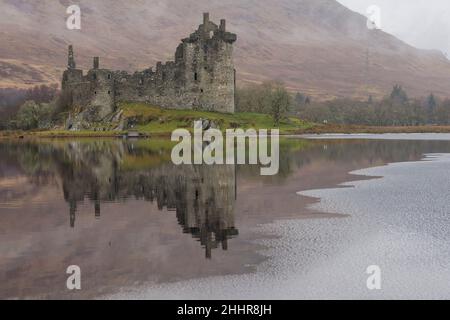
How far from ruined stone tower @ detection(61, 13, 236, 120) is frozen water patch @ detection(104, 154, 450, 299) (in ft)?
223

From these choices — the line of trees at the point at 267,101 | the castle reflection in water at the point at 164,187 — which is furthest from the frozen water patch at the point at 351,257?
the line of trees at the point at 267,101

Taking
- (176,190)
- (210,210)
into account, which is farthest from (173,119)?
(210,210)

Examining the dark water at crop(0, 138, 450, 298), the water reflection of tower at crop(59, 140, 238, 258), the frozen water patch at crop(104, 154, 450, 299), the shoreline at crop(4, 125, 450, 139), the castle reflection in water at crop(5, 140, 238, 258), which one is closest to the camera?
the frozen water patch at crop(104, 154, 450, 299)

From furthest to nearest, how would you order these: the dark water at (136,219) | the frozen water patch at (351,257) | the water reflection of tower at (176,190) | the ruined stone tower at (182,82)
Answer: the ruined stone tower at (182,82), the water reflection of tower at (176,190), the dark water at (136,219), the frozen water patch at (351,257)

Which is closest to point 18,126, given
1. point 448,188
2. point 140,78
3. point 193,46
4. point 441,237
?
point 140,78

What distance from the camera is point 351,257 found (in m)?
15.0

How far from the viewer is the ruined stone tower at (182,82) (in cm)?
9025

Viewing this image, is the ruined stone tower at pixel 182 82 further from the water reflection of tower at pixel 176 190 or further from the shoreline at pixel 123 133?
the water reflection of tower at pixel 176 190

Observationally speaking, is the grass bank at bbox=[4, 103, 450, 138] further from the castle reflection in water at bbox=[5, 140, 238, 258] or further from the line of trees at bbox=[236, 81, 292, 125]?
the castle reflection in water at bbox=[5, 140, 238, 258]

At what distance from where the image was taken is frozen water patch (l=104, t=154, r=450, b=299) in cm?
1237

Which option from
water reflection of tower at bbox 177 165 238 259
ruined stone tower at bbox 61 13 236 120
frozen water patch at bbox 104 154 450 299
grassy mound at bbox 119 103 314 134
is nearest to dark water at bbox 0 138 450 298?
water reflection of tower at bbox 177 165 238 259

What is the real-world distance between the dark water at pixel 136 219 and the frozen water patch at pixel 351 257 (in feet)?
2.17

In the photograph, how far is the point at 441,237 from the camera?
17016mm

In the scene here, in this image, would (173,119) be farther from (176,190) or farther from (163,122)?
(176,190)
